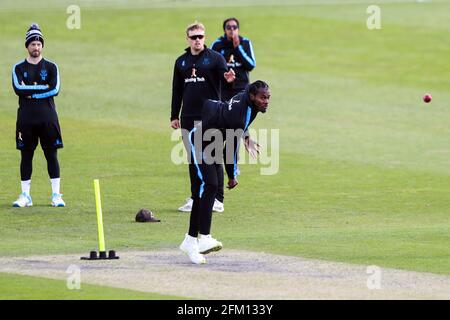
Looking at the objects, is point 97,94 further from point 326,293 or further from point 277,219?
point 326,293

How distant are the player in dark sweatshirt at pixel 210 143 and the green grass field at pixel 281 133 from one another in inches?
45.4

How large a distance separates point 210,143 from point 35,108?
17.6ft

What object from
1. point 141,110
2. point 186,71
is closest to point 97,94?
point 141,110

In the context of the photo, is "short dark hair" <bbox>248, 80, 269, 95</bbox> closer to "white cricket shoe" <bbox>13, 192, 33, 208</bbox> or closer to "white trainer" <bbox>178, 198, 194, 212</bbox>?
"white trainer" <bbox>178, 198, 194, 212</bbox>

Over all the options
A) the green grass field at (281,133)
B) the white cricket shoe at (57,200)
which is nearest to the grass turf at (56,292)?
the green grass field at (281,133)

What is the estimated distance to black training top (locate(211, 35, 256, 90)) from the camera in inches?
803

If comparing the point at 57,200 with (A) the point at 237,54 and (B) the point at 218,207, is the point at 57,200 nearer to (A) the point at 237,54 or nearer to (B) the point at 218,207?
(B) the point at 218,207

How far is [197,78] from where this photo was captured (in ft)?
54.1

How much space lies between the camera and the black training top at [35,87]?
1834 cm

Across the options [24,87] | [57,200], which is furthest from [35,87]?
[57,200]

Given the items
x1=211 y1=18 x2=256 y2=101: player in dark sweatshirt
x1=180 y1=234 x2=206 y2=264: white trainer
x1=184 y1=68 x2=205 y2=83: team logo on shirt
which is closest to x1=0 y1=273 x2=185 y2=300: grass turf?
x1=180 y1=234 x2=206 y2=264: white trainer

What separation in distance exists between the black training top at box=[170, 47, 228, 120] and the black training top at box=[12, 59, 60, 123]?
2578 mm
